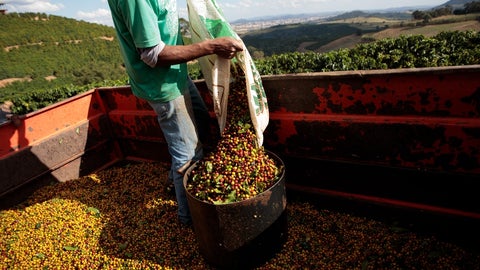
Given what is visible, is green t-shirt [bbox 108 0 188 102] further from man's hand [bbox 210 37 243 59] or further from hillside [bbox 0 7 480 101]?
hillside [bbox 0 7 480 101]

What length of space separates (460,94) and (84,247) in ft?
10.9

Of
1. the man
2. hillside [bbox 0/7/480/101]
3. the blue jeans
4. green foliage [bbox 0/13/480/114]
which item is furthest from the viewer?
hillside [bbox 0/7/480/101]

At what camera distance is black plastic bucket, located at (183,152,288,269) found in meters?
2.09

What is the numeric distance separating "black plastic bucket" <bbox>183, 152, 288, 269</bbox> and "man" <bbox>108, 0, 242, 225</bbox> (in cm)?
55

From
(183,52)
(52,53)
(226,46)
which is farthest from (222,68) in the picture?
(52,53)

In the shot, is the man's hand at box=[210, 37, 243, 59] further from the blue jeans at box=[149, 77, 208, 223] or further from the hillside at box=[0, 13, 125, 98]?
the hillside at box=[0, 13, 125, 98]

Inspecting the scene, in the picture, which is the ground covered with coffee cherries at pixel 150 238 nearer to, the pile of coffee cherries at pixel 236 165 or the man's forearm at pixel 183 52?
the pile of coffee cherries at pixel 236 165

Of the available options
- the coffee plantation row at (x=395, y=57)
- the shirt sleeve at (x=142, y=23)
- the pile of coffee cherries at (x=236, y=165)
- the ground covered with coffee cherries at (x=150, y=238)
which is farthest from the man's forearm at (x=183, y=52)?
the coffee plantation row at (x=395, y=57)

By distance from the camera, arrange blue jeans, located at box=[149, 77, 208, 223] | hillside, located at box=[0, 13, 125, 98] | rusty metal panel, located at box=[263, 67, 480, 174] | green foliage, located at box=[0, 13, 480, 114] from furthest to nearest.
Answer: hillside, located at box=[0, 13, 125, 98], green foliage, located at box=[0, 13, 480, 114], blue jeans, located at box=[149, 77, 208, 223], rusty metal panel, located at box=[263, 67, 480, 174]

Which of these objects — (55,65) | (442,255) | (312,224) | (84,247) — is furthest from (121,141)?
(55,65)

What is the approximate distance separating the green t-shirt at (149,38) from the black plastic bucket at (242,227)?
3.11ft

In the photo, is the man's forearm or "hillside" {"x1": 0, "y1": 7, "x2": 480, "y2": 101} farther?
"hillside" {"x1": 0, "y1": 7, "x2": 480, "y2": 101}

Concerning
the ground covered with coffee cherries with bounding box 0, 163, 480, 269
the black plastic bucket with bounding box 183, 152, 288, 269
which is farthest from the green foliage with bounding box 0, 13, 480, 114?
the ground covered with coffee cherries with bounding box 0, 163, 480, 269

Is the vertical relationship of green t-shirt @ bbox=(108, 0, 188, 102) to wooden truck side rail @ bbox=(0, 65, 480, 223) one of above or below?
above
